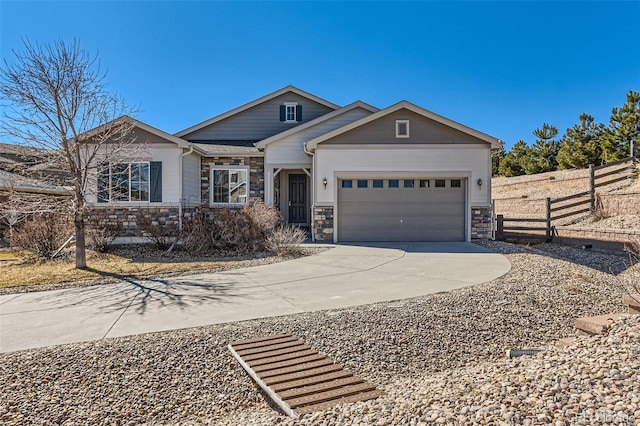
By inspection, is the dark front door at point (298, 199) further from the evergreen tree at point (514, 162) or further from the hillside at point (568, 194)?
the evergreen tree at point (514, 162)

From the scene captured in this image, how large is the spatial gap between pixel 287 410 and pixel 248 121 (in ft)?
54.3

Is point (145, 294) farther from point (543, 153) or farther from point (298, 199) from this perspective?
point (543, 153)

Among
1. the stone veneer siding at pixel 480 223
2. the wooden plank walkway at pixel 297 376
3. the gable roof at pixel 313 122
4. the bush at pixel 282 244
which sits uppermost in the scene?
the gable roof at pixel 313 122

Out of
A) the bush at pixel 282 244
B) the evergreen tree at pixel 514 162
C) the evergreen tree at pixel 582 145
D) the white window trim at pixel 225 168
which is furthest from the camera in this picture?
the evergreen tree at pixel 514 162

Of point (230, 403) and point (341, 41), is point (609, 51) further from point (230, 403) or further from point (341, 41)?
point (230, 403)

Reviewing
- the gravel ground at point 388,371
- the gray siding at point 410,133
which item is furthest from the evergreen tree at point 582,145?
the gravel ground at point 388,371

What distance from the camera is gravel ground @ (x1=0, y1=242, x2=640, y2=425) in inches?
103

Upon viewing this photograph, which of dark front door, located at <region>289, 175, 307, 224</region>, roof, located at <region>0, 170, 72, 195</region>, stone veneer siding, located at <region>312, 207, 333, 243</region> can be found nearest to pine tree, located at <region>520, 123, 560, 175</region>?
dark front door, located at <region>289, 175, 307, 224</region>

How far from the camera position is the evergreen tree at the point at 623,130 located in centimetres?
2119

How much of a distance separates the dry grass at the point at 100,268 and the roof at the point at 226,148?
5.19m

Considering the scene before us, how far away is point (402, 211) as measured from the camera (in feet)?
45.2

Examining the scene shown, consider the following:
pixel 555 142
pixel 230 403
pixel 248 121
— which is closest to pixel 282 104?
pixel 248 121

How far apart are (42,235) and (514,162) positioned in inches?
1228

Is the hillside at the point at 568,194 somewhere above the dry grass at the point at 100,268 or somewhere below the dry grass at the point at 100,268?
above
